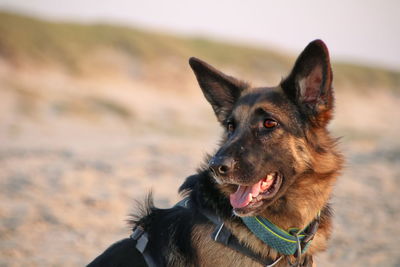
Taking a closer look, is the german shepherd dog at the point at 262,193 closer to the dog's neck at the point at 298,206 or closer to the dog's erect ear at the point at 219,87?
the dog's neck at the point at 298,206

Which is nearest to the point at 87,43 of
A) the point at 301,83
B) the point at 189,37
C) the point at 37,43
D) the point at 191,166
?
the point at 37,43

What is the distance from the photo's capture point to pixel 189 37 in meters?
50.4

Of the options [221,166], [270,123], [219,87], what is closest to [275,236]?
[221,166]

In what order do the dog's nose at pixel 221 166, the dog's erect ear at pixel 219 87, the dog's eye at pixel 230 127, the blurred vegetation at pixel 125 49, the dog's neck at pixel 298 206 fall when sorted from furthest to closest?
the blurred vegetation at pixel 125 49 → the dog's erect ear at pixel 219 87 → the dog's eye at pixel 230 127 → the dog's neck at pixel 298 206 → the dog's nose at pixel 221 166

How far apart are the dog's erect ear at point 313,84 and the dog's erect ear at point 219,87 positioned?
480 millimetres

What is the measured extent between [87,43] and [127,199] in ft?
92.3

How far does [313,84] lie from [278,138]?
48 centimetres

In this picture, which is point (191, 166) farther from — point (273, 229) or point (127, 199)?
point (273, 229)

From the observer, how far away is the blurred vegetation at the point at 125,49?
28.2 meters

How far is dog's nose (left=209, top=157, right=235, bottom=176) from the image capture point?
120 inches

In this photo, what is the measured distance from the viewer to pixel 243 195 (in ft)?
10.4

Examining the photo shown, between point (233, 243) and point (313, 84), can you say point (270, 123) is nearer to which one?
point (313, 84)

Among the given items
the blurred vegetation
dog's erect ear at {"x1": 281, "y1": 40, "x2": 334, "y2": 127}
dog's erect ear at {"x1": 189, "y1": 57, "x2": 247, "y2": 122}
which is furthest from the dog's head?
the blurred vegetation

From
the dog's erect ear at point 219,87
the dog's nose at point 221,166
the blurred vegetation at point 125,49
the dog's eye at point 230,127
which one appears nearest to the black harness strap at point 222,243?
the dog's nose at point 221,166
